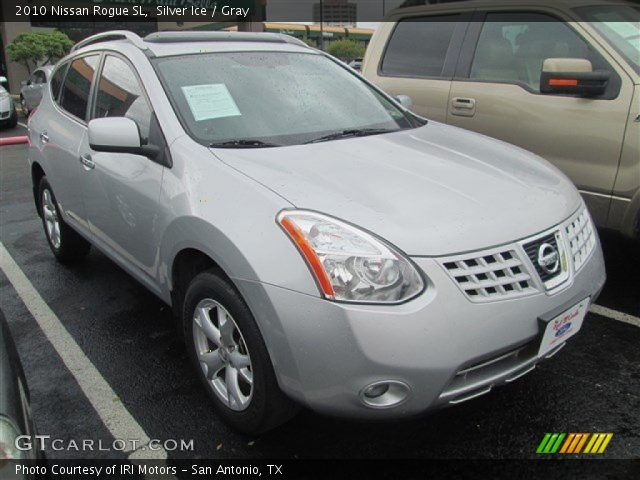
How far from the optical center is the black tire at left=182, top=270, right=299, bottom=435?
2.13 m

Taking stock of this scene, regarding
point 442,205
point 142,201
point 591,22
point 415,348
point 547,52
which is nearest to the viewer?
point 415,348

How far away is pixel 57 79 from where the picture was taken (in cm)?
428

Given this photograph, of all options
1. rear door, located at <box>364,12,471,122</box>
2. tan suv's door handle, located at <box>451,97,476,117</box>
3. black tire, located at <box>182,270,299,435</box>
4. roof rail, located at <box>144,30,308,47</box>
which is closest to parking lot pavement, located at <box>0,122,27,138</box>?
rear door, located at <box>364,12,471,122</box>

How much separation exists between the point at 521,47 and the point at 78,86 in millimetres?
3148

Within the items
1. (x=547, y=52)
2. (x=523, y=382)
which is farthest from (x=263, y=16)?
(x=523, y=382)

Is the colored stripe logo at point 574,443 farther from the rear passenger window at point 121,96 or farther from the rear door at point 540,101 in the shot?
the rear passenger window at point 121,96

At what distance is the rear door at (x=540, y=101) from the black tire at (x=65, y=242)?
305 centimetres

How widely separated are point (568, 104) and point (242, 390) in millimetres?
2838

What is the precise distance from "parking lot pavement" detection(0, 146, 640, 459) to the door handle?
969mm

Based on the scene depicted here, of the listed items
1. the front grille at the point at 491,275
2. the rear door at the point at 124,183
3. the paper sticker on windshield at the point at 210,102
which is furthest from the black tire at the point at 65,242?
the front grille at the point at 491,275

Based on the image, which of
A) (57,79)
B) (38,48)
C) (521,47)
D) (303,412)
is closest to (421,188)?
(303,412)

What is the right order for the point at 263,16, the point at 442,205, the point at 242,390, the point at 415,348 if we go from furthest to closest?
the point at 263,16, the point at 242,390, the point at 442,205, the point at 415,348

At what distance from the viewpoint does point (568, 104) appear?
3.74m

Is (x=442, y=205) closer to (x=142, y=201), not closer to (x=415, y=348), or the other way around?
(x=415, y=348)
